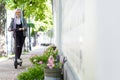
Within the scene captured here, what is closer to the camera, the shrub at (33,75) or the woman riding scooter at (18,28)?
the shrub at (33,75)

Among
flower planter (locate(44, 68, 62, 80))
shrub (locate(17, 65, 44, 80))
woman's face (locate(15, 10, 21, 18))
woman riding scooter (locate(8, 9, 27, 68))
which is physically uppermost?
woman's face (locate(15, 10, 21, 18))

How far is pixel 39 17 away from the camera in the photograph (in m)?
29.2

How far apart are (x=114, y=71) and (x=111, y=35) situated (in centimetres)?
17

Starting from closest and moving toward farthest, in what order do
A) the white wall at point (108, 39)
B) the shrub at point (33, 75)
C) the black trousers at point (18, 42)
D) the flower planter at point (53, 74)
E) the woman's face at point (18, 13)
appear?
1. the white wall at point (108, 39)
2. the flower planter at point (53, 74)
3. the shrub at point (33, 75)
4. the woman's face at point (18, 13)
5. the black trousers at point (18, 42)

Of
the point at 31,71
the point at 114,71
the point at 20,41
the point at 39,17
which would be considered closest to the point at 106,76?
the point at 114,71

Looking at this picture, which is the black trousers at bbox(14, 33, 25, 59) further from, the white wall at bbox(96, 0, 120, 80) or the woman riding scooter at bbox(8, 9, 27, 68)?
the white wall at bbox(96, 0, 120, 80)

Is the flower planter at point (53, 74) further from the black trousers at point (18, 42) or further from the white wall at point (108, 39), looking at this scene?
the black trousers at point (18, 42)

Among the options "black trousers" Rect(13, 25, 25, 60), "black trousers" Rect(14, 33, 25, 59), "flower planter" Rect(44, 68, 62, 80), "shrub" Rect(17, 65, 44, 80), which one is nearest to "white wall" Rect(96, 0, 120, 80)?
"flower planter" Rect(44, 68, 62, 80)

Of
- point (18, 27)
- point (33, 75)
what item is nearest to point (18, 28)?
point (18, 27)

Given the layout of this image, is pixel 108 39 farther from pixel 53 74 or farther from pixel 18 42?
pixel 18 42

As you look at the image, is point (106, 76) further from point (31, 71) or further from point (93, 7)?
point (31, 71)

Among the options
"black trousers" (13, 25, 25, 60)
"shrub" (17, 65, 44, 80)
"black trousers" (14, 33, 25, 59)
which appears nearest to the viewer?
"shrub" (17, 65, 44, 80)

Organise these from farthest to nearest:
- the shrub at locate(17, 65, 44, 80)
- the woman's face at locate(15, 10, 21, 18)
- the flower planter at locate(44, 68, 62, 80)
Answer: the woman's face at locate(15, 10, 21, 18) < the shrub at locate(17, 65, 44, 80) < the flower planter at locate(44, 68, 62, 80)

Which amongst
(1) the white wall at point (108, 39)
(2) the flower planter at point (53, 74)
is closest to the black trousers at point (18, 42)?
(2) the flower planter at point (53, 74)
